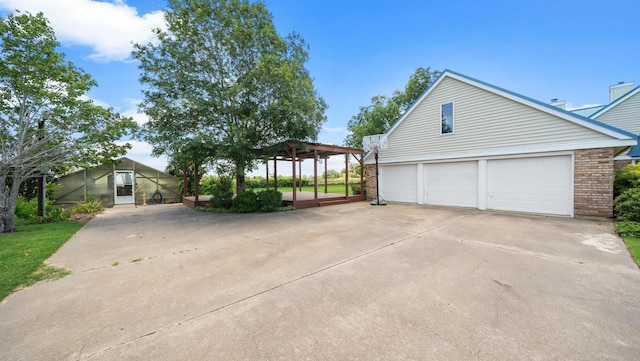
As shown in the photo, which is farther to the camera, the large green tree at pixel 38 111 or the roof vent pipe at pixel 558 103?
the roof vent pipe at pixel 558 103

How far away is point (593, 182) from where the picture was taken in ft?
24.6

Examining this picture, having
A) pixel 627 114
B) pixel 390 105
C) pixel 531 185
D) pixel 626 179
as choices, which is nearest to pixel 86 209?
pixel 531 185

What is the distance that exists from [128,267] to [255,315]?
3.10m

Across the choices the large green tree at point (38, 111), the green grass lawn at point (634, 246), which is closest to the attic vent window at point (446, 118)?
the green grass lawn at point (634, 246)

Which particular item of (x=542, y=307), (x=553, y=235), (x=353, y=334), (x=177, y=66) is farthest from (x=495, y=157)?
(x=177, y=66)

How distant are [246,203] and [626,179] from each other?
13429mm

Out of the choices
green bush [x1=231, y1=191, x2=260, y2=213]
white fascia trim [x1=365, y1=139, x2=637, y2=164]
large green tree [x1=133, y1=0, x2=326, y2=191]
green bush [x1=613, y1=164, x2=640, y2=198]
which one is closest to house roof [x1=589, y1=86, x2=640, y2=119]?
green bush [x1=613, y1=164, x2=640, y2=198]

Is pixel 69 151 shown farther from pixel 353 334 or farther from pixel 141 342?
pixel 353 334

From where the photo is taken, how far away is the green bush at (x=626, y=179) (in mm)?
7036

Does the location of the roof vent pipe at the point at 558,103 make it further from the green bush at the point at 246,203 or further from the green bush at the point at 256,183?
the green bush at the point at 256,183

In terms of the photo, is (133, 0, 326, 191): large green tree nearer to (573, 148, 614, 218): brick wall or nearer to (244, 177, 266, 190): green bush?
(573, 148, 614, 218): brick wall

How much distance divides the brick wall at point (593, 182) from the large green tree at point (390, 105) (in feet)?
43.2

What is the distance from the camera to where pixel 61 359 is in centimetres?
193

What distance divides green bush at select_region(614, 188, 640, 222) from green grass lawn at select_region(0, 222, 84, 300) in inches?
505
